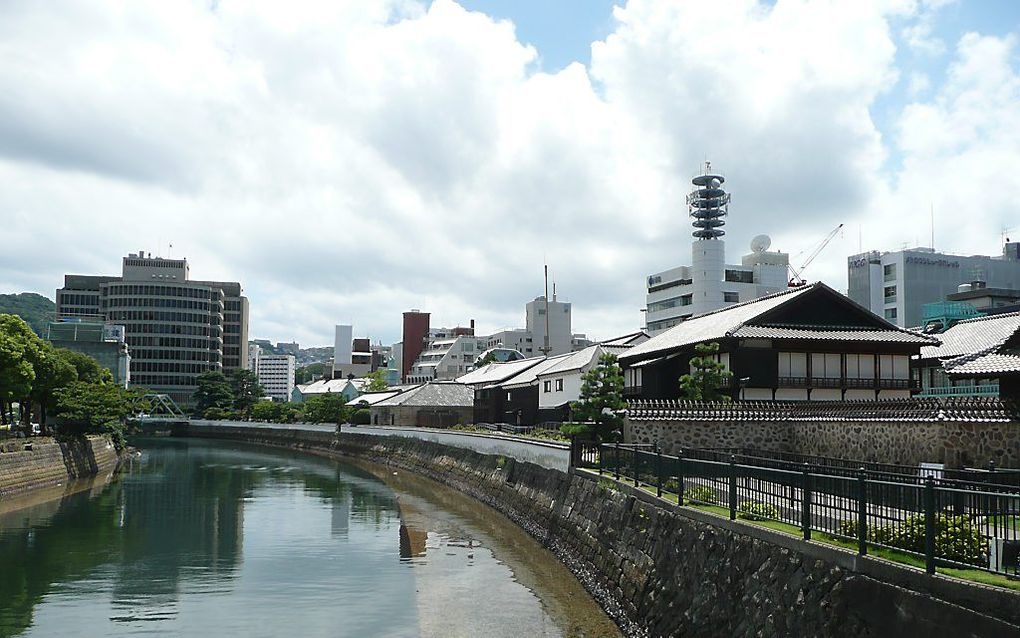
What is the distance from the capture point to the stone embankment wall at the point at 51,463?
160 feet

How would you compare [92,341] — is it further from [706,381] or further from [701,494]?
[701,494]

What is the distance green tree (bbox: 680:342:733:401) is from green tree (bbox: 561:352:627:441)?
3.44 meters

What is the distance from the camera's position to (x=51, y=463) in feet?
183

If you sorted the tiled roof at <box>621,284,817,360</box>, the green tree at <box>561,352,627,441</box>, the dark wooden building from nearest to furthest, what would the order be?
the green tree at <box>561,352,627,441</box> → the dark wooden building → the tiled roof at <box>621,284,817,360</box>

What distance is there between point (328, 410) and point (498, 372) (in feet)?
94.9

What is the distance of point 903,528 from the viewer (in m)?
13.1

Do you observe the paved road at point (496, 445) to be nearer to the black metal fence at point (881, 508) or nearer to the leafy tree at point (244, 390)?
the black metal fence at point (881, 508)

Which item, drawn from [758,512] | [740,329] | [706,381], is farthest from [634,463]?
[740,329]

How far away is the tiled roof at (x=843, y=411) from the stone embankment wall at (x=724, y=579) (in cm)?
571

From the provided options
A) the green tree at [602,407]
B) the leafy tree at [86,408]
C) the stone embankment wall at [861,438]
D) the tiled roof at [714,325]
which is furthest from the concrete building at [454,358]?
the stone embankment wall at [861,438]

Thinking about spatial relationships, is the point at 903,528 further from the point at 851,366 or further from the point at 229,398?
the point at 229,398

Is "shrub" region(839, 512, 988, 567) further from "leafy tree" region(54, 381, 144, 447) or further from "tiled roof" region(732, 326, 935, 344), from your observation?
"leafy tree" region(54, 381, 144, 447)

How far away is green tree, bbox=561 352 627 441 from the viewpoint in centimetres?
3844

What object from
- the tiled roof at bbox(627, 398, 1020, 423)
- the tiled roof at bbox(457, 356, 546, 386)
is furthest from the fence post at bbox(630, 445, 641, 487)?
the tiled roof at bbox(457, 356, 546, 386)
